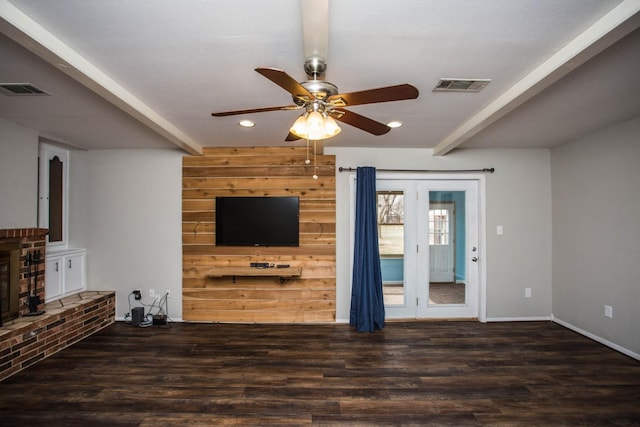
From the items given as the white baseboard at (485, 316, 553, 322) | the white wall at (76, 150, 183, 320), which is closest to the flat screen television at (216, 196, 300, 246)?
the white wall at (76, 150, 183, 320)

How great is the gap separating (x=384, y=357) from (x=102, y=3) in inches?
137

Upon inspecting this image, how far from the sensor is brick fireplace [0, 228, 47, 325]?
308 centimetres

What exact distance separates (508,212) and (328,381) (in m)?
3.37

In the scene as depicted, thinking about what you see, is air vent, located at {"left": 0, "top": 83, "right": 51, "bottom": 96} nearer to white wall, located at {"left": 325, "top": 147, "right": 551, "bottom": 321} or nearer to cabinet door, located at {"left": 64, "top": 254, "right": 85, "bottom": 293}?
cabinet door, located at {"left": 64, "top": 254, "right": 85, "bottom": 293}

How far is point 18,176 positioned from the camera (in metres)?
3.27

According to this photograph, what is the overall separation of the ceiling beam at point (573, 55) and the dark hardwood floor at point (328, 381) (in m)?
2.38

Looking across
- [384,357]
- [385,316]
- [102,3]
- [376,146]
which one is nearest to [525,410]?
[384,357]

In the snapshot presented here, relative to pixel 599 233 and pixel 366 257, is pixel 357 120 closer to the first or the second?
pixel 366 257

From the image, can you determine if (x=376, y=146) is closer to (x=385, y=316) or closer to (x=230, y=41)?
(x=385, y=316)

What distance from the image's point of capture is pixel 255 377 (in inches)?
108

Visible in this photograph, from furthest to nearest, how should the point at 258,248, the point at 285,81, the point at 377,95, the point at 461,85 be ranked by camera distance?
the point at 258,248, the point at 461,85, the point at 377,95, the point at 285,81

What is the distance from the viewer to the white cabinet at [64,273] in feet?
12.2

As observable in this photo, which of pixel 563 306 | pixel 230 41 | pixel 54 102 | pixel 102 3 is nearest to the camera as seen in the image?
pixel 102 3

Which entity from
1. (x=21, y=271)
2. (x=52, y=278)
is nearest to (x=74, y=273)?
(x=52, y=278)
